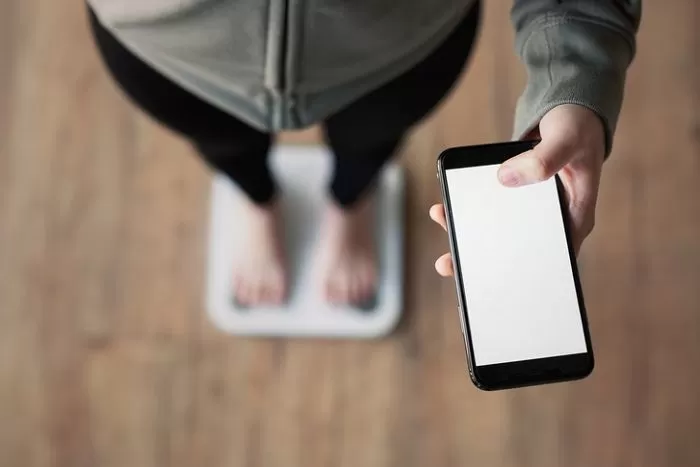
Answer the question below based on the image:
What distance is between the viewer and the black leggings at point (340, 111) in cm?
54

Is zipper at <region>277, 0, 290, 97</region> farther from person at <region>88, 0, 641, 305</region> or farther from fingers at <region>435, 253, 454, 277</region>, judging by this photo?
fingers at <region>435, 253, 454, 277</region>

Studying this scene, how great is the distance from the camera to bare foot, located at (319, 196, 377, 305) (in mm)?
897

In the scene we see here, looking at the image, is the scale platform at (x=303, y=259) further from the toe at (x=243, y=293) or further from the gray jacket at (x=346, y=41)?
the gray jacket at (x=346, y=41)

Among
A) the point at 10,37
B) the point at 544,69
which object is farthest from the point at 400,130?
the point at 10,37

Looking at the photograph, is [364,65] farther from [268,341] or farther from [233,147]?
[268,341]

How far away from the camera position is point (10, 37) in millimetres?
978

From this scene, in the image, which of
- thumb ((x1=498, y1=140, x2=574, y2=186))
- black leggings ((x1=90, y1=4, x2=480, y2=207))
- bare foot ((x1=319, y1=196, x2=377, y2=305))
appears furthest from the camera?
bare foot ((x1=319, y1=196, x2=377, y2=305))

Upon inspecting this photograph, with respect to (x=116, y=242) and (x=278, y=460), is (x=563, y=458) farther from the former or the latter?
(x=116, y=242)

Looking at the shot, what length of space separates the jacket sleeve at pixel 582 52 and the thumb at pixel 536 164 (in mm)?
35

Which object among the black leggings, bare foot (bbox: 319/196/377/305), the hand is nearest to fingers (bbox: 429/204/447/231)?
the hand

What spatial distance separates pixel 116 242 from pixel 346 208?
1.00 feet

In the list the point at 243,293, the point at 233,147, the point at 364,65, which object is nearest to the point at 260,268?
the point at 243,293

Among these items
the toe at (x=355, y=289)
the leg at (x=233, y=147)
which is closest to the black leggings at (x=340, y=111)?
the leg at (x=233, y=147)

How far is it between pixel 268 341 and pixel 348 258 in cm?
14
